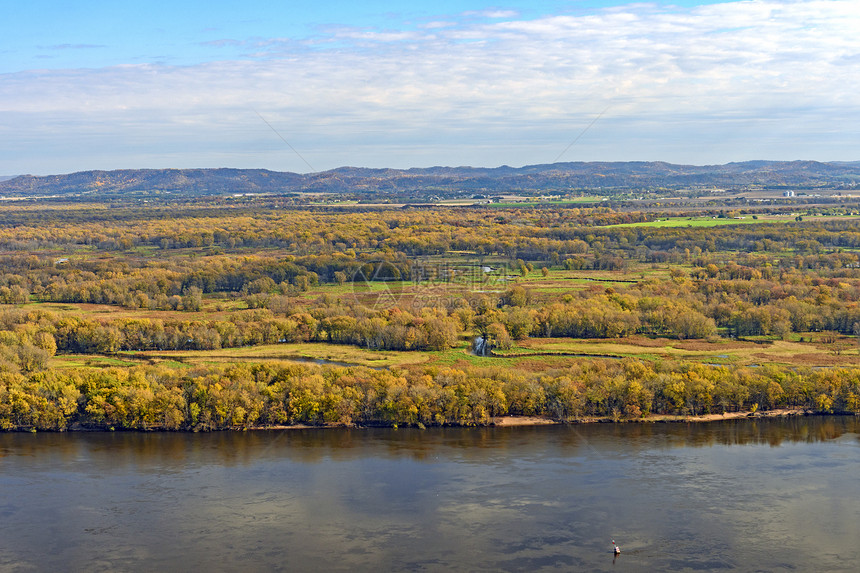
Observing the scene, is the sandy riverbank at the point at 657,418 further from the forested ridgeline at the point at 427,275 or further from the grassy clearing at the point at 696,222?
the grassy clearing at the point at 696,222

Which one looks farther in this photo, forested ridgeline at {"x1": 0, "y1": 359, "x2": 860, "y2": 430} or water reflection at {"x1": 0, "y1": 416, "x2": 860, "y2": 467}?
forested ridgeline at {"x1": 0, "y1": 359, "x2": 860, "y2": 430}

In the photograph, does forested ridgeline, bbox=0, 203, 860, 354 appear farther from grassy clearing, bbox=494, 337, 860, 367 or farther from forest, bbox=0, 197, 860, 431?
grassy clearing, bbox=494, 337, 860, 367

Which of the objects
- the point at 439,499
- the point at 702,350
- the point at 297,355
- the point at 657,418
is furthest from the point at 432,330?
the point at 439,499

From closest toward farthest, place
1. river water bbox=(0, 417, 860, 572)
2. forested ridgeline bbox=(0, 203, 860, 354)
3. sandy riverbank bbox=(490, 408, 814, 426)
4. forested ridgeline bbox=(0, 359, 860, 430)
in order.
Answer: river water bbox=(0, 417, 860, 572), forested ridgeline bbox=(0, 359, 860, 430), sandy riverbank bbox=(490, 408, 814, 426), forested ridgeline bbox=(0, 203, 860, 354)

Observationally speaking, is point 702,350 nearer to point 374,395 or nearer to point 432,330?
point 432,330

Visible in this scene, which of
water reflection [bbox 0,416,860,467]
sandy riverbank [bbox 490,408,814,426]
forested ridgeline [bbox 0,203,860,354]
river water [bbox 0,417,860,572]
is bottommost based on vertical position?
river water [bbox 0,417,860,572]

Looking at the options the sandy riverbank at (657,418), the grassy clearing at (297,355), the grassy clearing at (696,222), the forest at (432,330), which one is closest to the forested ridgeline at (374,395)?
the forest at (432,330)

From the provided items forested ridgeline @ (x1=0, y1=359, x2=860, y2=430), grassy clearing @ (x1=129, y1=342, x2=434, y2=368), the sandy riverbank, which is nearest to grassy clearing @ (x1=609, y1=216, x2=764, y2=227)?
grassy clearing @ (x1=129, y1=342, x2=434, y2=368)
